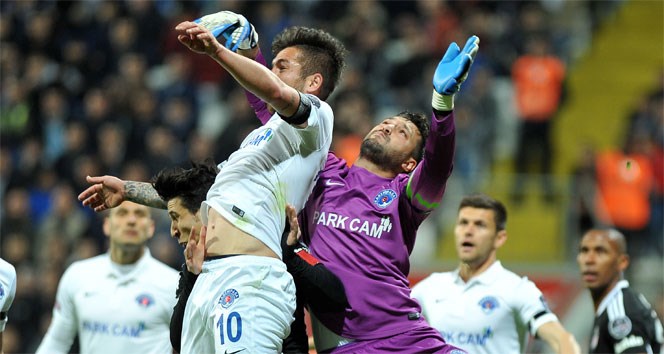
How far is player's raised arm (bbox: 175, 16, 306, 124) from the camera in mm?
5051

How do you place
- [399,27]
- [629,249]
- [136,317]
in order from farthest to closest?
[399,27], [629,249], [136,317]

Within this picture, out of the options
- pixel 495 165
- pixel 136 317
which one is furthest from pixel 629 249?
pixel 136 317

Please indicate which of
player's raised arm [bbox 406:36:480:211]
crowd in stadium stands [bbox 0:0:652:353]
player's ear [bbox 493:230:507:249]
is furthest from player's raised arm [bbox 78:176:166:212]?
crowd in stadium stands [bbox 0:0:652:353]

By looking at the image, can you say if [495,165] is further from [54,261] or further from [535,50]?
[54,261]

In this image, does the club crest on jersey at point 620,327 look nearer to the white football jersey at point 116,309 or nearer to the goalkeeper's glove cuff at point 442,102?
the goalkeeper's glove cuff at point 442,102

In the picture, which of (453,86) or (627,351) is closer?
(453,86)

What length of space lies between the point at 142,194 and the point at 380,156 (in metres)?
1.34

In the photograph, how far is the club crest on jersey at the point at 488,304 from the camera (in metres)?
7.56

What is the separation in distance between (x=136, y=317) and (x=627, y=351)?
130 inches

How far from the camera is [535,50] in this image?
51.0ft

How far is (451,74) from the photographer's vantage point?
17.9ft

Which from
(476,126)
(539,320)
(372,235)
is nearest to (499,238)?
(539,320)

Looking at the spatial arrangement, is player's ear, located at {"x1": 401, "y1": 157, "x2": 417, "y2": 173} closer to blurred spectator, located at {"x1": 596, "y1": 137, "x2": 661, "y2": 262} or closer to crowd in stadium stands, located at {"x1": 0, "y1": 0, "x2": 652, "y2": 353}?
crowd in stadium stands, located at {"x1": 0, "y1": 0, "x2": 652, "y2": 353}

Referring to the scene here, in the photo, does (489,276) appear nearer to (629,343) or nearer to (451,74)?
(629,343)
